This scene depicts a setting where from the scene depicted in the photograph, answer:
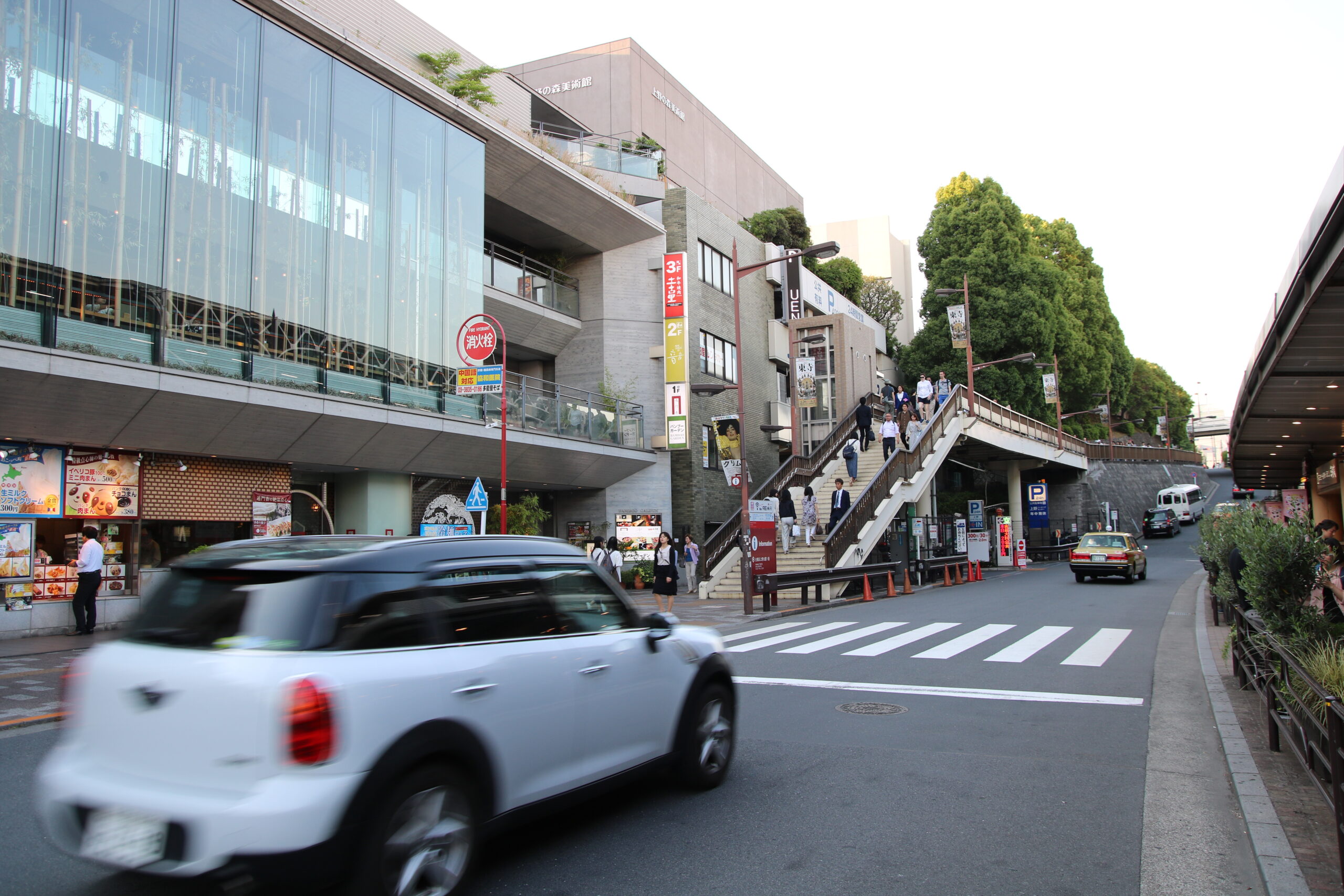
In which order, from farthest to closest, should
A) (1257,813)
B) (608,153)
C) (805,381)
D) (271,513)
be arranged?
1. (805,381)
2. (608,153)
3. (271,513)
4. (1257,813)

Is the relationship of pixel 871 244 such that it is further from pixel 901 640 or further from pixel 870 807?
pixel 870 807

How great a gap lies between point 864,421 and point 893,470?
10.2ft

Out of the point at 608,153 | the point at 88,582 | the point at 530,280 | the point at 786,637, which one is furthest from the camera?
the point at 608,153

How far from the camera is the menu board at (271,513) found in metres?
19.2

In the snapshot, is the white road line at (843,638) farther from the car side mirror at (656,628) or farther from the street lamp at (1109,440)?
the street lamp at (1109,440)

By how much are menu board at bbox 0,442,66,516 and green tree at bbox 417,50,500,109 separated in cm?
1357

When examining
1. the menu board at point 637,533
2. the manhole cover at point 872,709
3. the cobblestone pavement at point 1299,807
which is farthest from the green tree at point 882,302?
the cobblestone pavement at point 1299,807

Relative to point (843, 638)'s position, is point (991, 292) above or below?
above

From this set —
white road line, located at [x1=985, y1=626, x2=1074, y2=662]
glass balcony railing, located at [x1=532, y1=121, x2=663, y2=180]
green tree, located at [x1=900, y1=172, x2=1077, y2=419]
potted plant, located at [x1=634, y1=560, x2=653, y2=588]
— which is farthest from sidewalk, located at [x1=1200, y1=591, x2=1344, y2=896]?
green tree, located at [x1=900, y1=172, x2=1077, y2=419]

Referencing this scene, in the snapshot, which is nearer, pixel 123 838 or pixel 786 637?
pixel 123 838

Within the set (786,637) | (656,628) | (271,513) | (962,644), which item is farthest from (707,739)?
(271,513)

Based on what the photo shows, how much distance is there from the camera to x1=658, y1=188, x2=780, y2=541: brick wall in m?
31.8

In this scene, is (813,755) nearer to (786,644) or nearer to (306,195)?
(786,644)

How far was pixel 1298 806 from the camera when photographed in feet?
18.1
